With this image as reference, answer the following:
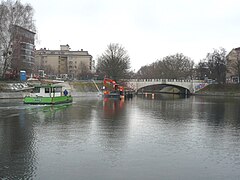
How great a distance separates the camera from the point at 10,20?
56.9 meters

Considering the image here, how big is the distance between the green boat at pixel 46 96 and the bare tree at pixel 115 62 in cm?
4413

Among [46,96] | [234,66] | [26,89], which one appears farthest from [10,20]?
[234,66]

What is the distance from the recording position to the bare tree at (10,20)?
185 feet

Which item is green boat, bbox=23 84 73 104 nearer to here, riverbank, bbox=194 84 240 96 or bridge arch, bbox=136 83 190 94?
bridge arch, bbox=136 83 190 94

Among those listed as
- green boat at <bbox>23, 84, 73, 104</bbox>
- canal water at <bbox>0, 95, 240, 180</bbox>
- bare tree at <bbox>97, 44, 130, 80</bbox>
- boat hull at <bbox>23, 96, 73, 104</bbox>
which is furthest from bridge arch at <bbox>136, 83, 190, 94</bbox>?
canal water at <bbox>0, 95, 240, 180</bbox>

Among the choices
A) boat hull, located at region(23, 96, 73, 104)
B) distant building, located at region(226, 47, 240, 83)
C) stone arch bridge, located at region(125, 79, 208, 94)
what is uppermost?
distant building, located at region(226, 47, 240, 83)

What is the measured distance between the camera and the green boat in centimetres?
4325

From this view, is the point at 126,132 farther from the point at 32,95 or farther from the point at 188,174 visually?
the point at 32,95

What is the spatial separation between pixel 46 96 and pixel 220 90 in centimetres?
6798

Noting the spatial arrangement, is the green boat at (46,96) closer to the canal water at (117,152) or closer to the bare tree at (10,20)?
the bare tree at (10,20)

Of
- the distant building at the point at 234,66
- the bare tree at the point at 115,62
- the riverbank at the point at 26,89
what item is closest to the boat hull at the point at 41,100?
the riverbank at the point at 26,89

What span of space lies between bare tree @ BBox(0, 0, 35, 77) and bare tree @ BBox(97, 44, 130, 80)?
36189 mm

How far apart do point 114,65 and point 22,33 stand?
121ft

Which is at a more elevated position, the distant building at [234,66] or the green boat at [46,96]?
the distant building at [234,66]
